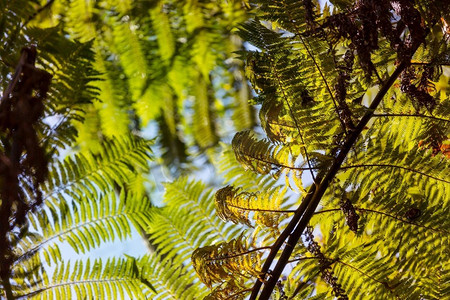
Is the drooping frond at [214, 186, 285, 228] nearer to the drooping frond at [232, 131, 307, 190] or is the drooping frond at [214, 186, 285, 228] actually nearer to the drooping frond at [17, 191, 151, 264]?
the drooping frond at [232, 131, 307, 190]

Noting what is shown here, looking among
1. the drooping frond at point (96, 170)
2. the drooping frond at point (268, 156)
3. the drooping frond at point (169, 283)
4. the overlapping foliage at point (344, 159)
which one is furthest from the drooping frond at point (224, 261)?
the drooping frond at point (96, 170)

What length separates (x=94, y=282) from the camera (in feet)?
4.04

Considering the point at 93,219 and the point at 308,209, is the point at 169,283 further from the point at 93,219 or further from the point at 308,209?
the point at 308,209

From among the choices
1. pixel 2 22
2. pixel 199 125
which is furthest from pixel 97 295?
pixel 199 125

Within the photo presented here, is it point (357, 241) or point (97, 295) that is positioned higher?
point (357, 241)

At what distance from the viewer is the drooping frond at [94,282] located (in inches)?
47.7

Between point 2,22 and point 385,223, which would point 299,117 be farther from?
point 2,22

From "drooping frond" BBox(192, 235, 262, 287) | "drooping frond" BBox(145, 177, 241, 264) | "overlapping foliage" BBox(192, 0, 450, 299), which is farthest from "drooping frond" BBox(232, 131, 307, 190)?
"drooping frond" BBox(145, 177, 241, 264)

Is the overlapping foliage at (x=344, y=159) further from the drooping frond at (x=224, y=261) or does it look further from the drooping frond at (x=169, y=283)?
the drooping frond at (x=169, y=283)

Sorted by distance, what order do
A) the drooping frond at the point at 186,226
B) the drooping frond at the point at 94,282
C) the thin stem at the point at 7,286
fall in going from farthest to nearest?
the drooping frond at the point at 186,226 → the drooping frond at the point at 94,282 → the thin stem at the point at 7,286

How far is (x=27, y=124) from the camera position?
0.66 m

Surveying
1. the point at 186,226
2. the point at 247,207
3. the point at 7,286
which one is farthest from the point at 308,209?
the point at 7,286

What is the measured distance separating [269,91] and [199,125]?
52.3 inches

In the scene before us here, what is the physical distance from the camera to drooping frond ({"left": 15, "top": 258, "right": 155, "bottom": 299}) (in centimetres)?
121
